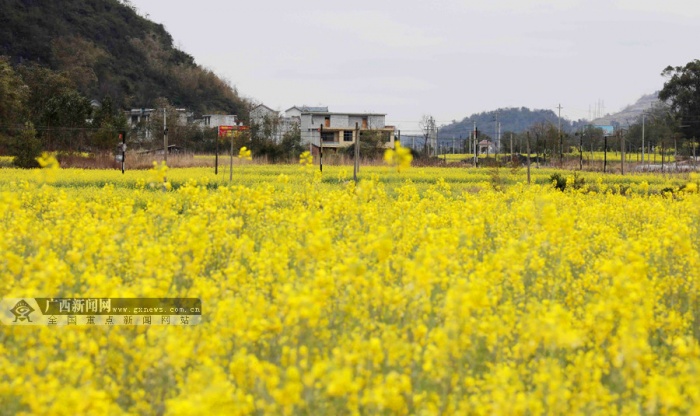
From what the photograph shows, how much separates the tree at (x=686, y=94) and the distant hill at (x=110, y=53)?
50.3 metres

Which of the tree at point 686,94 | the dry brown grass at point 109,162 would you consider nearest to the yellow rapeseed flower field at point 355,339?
the dry brown grass at point 109,162

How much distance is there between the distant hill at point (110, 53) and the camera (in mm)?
76062

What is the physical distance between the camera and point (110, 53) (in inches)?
3319

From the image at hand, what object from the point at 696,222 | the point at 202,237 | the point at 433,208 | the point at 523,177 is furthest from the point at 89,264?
the point at 523,177

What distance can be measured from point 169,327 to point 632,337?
99.9 inches

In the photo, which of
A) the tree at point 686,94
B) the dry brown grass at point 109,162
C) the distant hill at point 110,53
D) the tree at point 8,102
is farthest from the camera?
the distant hill at point 110,53

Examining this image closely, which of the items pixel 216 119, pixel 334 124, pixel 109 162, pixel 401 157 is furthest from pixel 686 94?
pixel 401 157

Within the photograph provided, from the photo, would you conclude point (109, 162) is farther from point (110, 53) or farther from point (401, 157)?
point (110, 53)

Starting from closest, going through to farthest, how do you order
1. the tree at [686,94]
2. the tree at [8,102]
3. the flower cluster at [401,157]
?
the flower cluster at [401,157]
the tree at [8,102]
the tree at [686,94]

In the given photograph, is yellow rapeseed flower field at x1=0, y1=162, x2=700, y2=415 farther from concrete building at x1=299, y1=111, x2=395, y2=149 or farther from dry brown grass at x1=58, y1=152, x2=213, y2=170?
concrete building at x1=299, y1=111, x2=395, y2=149

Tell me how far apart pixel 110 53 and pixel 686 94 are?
6165 cm

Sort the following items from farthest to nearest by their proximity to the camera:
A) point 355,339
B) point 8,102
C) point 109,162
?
point 8,102
point 109,162
point 355,339

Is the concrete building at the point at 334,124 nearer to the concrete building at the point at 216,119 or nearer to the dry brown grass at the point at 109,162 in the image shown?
the concrete building at the point at 216,119

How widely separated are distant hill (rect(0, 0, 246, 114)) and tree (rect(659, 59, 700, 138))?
165ft
